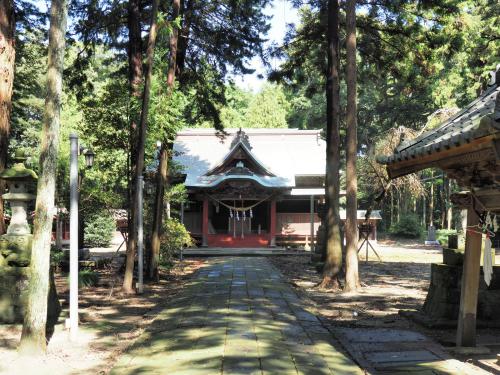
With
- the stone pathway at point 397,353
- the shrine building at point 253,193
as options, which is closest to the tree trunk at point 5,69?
the stone pathway at point 397,353

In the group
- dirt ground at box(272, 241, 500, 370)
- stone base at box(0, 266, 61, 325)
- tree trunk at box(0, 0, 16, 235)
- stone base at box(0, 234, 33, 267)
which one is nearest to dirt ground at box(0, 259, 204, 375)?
stone base at box(0, 266, 61, 325)

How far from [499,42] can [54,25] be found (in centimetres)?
1800

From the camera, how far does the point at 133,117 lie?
12.8m

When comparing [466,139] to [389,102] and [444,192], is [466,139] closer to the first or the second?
[389,102]

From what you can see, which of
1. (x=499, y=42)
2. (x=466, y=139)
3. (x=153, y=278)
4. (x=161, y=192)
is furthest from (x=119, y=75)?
(x=466, y=139)

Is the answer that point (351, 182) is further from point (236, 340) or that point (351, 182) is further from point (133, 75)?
point (133, 75)

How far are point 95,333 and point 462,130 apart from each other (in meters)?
5.94

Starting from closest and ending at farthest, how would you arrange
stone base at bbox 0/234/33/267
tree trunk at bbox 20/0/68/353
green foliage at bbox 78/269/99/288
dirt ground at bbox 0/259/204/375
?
dirt ground at bbox 0/259/204/375 < tree trunk at bbox 20/0/68/353 < stone base at bbox 0/234/33/267 < green foliage at bbox 78/269/99/288

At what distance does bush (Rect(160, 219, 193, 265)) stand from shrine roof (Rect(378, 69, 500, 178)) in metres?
10.0

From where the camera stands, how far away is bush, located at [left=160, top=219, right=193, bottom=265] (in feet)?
51.0

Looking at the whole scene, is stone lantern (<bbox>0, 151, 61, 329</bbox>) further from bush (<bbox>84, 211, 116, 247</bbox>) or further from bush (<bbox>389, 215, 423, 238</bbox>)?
bush (<bbox>389, 215, 423, 238</bbox>)

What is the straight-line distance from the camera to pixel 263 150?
30391 millimetres

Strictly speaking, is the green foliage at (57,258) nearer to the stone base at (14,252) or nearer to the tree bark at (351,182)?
the stone base at (14,252)

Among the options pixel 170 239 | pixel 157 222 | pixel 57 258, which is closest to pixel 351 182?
pixel 157 222
